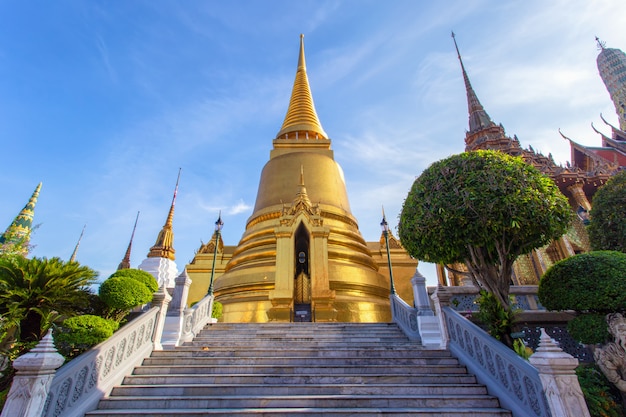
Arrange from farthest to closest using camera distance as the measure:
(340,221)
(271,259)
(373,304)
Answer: (340,221) < (271,259) < (373,304)

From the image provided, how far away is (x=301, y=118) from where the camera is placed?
22.9m

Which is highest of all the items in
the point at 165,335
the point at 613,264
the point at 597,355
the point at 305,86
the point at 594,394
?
the point at 305,86

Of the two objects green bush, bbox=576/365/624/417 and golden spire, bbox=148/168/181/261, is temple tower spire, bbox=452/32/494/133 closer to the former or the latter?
green bush, bbox=576/365/624/417

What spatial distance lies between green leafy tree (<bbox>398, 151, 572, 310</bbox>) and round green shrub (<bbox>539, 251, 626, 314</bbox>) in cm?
81

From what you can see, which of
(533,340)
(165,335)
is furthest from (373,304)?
(165,335)

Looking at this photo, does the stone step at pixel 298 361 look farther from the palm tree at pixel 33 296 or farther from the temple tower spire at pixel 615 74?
the temple tower spire at pixel 615 74

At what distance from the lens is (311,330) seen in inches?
328

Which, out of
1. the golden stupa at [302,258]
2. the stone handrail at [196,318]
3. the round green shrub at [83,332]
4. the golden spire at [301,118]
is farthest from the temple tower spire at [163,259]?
the round green shrub at [83,332]

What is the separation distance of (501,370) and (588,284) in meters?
3.37

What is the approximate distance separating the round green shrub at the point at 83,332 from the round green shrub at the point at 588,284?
9.17 metres

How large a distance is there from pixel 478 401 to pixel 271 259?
395 inches

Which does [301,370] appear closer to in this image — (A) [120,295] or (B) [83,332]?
(B) [83,332]

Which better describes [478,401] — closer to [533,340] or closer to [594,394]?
[594,394]

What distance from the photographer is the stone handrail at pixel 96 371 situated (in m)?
4.05
